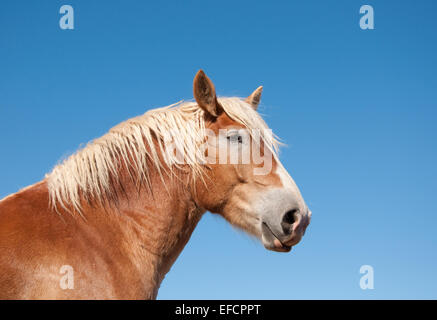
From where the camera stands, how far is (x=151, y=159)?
4.73 metres

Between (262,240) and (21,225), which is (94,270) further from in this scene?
(262,240)

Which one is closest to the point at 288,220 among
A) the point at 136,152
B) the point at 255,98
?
the point at 136,152

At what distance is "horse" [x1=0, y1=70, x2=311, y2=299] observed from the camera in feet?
12.7

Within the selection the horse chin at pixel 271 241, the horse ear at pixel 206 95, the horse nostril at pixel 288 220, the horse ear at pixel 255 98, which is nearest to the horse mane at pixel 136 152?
the horse ear at pixel 206 95

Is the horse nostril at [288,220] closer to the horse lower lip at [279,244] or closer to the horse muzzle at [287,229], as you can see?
the horse muzzle at [287,229]

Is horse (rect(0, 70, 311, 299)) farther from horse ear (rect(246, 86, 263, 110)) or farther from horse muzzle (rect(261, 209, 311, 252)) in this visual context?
horse ear (rect(246, 86, 263, 110))

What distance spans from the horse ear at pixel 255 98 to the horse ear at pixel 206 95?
97 centimetres

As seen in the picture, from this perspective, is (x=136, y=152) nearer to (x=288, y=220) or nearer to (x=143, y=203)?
(x=143, y=203)

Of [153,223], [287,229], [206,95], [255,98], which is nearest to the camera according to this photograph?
[153,223]

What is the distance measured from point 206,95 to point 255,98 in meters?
1.26

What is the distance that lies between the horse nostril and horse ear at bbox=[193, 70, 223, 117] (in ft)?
4.85

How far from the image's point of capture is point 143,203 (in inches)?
177
